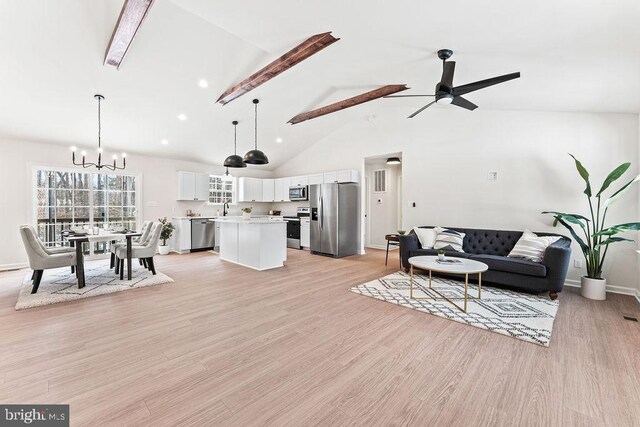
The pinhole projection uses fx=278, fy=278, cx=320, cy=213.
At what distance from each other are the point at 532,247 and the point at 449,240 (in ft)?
3.81

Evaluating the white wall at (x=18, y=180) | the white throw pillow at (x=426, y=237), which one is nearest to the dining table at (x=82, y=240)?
the white wall at (x=18, y=180)

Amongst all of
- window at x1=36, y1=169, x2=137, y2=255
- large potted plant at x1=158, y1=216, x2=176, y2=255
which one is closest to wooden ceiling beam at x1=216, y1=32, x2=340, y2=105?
window at x1=36, y1=169, x2=137, y2=255

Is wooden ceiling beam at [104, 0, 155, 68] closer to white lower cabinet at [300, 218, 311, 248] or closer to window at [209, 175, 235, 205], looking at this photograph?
window at [209, 175, 235, 205]

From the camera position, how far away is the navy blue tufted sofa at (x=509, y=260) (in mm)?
3561

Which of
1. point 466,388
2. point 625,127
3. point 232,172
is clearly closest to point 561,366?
point 466,388

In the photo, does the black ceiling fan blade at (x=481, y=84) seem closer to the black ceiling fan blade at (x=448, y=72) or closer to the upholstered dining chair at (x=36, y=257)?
the black ceiling fan blade at (x=448, y=72)

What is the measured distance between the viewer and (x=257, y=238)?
520 cm

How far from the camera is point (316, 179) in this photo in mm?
7543

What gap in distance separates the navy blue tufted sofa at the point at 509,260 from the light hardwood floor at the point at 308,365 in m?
0.36

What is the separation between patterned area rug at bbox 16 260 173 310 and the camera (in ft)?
11.6

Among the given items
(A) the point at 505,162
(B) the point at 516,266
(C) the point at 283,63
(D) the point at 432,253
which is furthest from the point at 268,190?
(B) the point at 516,266

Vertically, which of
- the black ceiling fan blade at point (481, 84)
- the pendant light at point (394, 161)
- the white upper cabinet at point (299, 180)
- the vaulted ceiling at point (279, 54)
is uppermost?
the vaulted ceiling at point (279, 54)

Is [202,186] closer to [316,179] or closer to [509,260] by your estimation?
[316,179]

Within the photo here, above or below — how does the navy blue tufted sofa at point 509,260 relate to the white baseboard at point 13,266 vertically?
above
